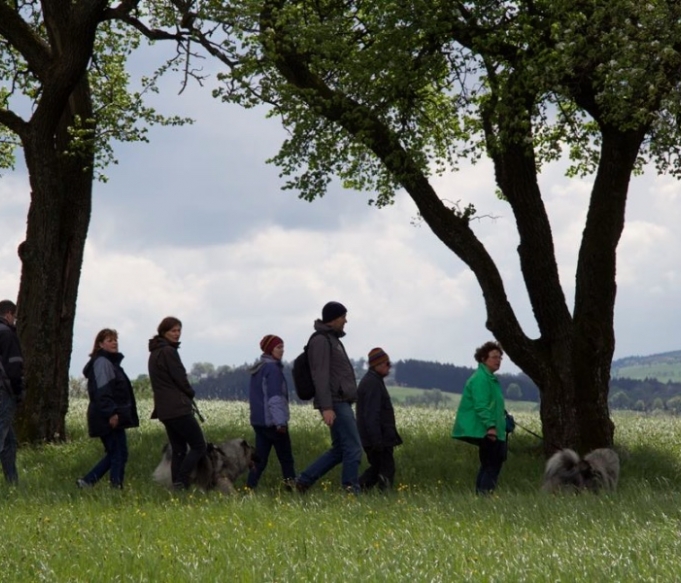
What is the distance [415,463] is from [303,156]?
21.5 ft

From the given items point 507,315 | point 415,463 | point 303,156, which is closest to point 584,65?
point 507,315

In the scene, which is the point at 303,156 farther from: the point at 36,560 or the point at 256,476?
the point at 36,560

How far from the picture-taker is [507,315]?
1853cm

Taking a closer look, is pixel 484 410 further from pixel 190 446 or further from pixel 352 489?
pixel 190 446

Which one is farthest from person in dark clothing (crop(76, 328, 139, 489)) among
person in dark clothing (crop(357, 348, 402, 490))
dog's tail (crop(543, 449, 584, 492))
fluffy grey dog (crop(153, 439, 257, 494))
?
dog's tail (crop(543, 449, 584, 492))

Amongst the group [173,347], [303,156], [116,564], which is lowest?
[116,564]

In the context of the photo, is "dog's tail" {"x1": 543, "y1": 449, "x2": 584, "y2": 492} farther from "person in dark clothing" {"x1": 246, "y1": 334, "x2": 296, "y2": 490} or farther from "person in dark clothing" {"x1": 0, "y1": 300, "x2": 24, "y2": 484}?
"person in dark clothing" {"x1": 0, "y1": 300, "x2": 24, "y2": 484}

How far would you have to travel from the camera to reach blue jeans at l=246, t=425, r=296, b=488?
1395 centimetres

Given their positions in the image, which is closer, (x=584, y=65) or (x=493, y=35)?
→ (x=584, y=65)

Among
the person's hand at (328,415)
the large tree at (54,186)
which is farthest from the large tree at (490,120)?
the person's hand at (328,415)

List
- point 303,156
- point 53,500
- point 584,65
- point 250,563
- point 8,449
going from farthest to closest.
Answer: point 303,156
point 584,65
point 8,449
point 53,500
point 250,563

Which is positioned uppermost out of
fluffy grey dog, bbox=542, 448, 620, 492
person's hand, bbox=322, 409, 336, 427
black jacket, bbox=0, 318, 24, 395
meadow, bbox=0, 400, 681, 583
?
black jacket, bbox=0, 318, 24, 395

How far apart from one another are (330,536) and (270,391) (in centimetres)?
448

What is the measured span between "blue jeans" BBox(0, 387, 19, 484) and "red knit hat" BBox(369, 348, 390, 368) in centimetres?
491
